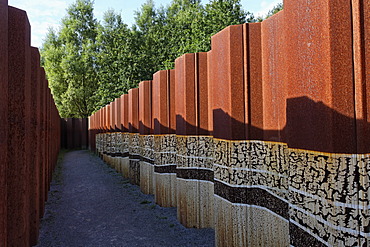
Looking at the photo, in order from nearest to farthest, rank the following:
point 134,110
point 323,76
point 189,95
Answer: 1. point 323,76
2. point 189,95
3. point 134,110

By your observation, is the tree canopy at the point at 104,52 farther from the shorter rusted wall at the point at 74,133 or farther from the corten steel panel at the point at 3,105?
the corten steel panel at the point at 3,105

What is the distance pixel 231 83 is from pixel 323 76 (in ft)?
5.32

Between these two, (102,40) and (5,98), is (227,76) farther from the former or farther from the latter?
(102,40)

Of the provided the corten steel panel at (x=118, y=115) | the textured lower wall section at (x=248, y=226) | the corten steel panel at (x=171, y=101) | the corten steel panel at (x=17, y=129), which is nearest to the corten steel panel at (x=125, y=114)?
the corten steel panel at (x=118, y=115)

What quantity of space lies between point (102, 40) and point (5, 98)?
37.0 meters

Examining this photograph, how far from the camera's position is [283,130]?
11.0 feet

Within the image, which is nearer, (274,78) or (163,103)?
(274,78)

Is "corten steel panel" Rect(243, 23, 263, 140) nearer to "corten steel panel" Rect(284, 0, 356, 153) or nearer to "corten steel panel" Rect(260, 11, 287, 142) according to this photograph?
"corten steel panel" Rect(260, 11, 287, 142)

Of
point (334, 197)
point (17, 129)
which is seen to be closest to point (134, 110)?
point (17, 129)

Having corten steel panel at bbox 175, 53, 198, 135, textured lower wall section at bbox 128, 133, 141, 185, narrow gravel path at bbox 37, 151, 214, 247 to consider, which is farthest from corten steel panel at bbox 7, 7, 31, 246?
textured lower wall section at bbox 128, 133, 141, 185

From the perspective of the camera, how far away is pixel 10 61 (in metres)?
3.72

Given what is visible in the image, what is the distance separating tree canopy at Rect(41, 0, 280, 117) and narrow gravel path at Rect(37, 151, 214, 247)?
23.2m

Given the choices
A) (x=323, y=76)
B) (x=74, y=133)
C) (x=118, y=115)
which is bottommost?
(x=74, y=133)

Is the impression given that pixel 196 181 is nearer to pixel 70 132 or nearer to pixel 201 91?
pixel 201 91
